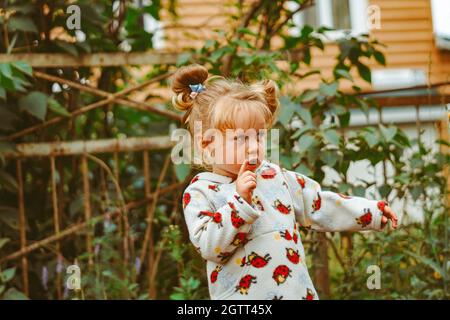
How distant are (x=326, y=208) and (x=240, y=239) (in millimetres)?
330

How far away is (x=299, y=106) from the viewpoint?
3.19 meters

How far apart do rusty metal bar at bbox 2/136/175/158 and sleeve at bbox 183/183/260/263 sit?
157 centimetres

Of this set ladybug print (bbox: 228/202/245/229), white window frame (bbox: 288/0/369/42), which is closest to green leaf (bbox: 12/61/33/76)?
ladybug print (bbox: 228/202/245/229)

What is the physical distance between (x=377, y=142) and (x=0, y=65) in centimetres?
166

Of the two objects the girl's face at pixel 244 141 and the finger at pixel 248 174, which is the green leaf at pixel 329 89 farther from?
the finger at pixel 248 174

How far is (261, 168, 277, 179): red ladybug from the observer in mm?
1970

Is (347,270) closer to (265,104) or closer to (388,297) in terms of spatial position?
(388,297)

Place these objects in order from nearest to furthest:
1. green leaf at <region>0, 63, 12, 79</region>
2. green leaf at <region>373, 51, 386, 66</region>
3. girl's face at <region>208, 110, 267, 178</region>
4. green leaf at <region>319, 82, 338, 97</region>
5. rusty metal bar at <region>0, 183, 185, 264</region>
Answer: girl's face at <region>208, 110, 267, 178</region> < green leaf at <region>0, 63, 12, 79</region> < green leaf at <region>319, 82, 338, 97</region> < rusty metal bar at <region>0, 183, 185, 264</region> < green leaf at <region>373, 51, 386, 66</region>

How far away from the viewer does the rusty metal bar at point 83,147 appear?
11.0ft

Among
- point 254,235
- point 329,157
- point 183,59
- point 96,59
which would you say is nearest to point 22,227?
point 96,59

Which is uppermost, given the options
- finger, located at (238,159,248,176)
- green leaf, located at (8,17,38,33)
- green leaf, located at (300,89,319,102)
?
green leaf, located at (8,17,38,33)

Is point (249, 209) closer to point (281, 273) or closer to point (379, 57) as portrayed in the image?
point (281, 273)

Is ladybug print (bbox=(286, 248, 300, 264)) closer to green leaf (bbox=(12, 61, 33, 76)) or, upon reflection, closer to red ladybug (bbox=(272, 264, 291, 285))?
red ladybug (bbox=(272, 264, 291, 285))
